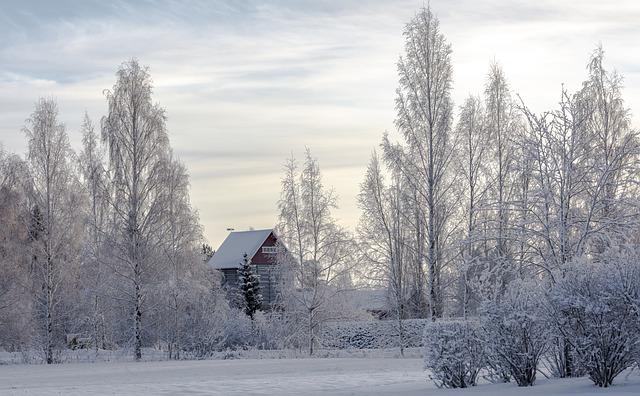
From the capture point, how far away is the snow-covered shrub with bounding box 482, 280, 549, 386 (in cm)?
1512

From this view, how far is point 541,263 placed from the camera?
669 inches

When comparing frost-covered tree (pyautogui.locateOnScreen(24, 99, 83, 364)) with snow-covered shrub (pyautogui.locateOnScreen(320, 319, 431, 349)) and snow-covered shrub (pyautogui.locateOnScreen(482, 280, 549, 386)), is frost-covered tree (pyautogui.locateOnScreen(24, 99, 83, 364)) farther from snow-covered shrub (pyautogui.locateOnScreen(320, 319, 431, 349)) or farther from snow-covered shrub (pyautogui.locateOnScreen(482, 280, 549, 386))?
snow-covered shrub (pyautogui.locateOnScreen(482, 280, 549, 386))

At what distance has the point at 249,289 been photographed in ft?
177

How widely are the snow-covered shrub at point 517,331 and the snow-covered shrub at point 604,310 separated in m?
0.80

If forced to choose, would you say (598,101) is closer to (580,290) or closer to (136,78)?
(136,78)

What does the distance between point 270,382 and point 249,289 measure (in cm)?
3407

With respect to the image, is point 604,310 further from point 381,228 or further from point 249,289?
point 249,289

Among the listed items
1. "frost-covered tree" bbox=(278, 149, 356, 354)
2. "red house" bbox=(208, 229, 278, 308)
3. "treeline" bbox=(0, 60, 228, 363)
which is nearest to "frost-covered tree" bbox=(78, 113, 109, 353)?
"treeline" bbox=(0, 60, 228, 363)

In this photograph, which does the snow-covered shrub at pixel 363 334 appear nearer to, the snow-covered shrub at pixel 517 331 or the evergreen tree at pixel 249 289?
the evergreen tree at pixel 249 289

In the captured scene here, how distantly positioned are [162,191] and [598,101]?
59.5 ft

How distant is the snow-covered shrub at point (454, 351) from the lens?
15758 millimetres

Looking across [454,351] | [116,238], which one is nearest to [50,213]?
[116,238]

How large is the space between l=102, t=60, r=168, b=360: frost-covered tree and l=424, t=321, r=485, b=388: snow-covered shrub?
801 inches

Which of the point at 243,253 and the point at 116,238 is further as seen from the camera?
the point at 243,253
